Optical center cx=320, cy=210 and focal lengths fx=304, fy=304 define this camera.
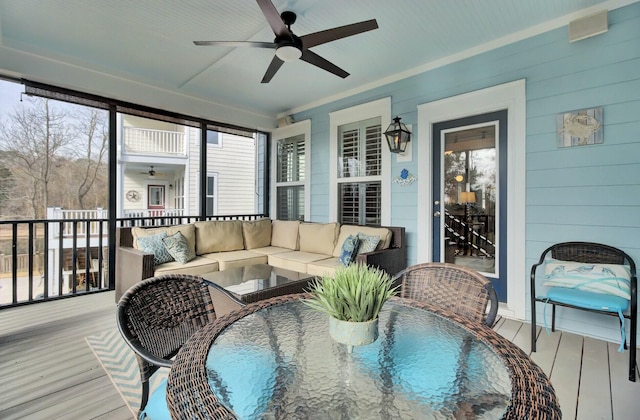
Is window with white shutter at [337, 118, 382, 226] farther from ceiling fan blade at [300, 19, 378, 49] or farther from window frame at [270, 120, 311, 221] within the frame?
ceiling fan blade at [300, 19, 378, 49]

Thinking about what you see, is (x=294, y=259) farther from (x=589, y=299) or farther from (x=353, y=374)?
(x=353, y=374)

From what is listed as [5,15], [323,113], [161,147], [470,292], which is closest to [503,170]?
[470,292]

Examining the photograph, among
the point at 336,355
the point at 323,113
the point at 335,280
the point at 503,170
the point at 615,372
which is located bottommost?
the point at 615,372

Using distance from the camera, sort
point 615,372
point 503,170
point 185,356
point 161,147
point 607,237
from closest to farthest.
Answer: point 185,356 → point 615,372 → point 607,237 → point 503,170 → point 161,147

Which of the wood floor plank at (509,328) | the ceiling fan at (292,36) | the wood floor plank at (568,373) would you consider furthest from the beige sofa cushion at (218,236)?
the wood floor plank at (568,373)

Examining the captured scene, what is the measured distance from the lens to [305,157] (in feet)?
17.6

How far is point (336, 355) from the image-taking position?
3.23ft

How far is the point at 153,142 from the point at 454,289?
25.9ft

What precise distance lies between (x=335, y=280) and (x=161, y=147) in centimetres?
788

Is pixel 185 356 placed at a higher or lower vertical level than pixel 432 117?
lower

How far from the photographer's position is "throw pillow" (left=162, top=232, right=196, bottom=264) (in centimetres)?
359

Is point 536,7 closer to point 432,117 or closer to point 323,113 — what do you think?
point 432,117

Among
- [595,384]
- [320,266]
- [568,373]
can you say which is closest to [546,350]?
[568,373]

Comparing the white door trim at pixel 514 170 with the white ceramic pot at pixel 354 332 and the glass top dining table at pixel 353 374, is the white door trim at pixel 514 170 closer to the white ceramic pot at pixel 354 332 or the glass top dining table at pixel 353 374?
the glass top dining table at pixel 353 374
